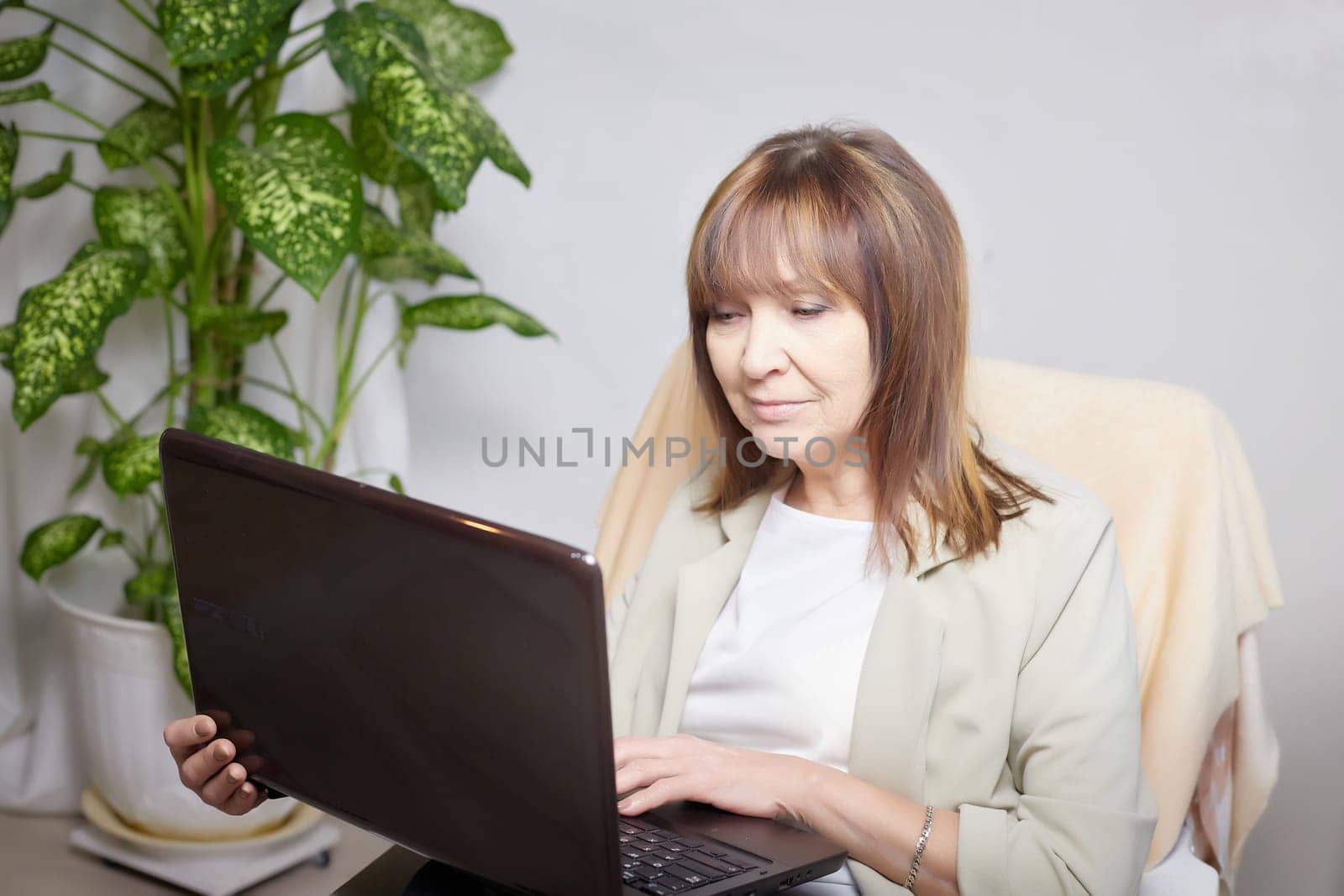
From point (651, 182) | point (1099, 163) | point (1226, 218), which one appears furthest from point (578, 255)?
point (1226, 218)

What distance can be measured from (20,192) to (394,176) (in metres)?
0.54

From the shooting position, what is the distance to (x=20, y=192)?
181 cm

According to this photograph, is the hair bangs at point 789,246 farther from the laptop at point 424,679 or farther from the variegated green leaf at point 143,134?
the variegated green leaf at point 143,134

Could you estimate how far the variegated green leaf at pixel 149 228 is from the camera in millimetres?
1821

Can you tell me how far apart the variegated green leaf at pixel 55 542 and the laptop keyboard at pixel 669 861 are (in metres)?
1.28

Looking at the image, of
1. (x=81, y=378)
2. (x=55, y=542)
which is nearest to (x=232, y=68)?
(x=81, y=378)

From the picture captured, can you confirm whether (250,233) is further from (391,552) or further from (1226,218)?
(1226,218)

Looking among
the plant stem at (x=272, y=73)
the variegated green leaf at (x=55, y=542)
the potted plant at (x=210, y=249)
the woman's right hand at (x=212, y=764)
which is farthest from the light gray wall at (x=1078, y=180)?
the woman's right hand at (x=212, y=764)

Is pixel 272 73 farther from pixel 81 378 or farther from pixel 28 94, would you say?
pixel 81 378

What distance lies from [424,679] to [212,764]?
0.99 feet

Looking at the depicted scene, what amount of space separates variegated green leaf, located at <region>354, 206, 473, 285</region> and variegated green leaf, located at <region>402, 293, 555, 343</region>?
7 centimetres

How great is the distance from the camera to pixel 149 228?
186 centimetres

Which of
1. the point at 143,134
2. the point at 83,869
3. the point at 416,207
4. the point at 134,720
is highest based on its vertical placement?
the point at 143,134

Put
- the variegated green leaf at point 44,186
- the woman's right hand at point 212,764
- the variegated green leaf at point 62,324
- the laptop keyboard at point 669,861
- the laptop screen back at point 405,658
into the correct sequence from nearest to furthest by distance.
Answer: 1. the laptop screen back at point 405,658
2. the laptop keyboard at point 669,861
3. the woman's right hand at point 212,764
4. the variegated green leaf at point 62,324
5. the variegated green leaf at point 44,186
